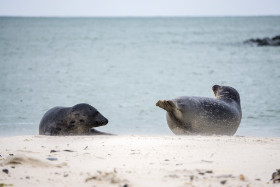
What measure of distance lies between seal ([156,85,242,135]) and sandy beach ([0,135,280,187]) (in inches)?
39.0

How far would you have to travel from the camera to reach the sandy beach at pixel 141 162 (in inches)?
158

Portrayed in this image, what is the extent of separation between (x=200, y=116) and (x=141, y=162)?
2397mm

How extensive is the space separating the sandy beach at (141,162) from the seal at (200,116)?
0.99 m

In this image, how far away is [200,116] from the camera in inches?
269

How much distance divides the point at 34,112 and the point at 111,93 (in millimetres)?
3419

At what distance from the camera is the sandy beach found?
4.00m

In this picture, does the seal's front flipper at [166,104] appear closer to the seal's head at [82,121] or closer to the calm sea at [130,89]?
the seal's head at [82,121]

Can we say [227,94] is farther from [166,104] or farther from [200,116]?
[166,104]

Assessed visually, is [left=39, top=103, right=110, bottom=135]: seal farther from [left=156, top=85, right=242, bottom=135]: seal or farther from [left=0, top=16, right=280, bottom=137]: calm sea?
[left=0, top=16, right=280, bottom=137]: calm sea

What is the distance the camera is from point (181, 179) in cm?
402

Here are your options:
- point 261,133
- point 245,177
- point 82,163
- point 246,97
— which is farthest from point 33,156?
point 246,97

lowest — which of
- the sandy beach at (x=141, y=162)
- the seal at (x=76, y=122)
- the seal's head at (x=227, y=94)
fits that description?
the sandy beach at (x=141, y=162)

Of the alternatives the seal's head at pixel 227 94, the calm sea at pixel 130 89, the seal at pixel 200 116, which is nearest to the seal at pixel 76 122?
the seal at pixel 200 116

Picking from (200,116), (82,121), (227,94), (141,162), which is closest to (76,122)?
(82,121)
